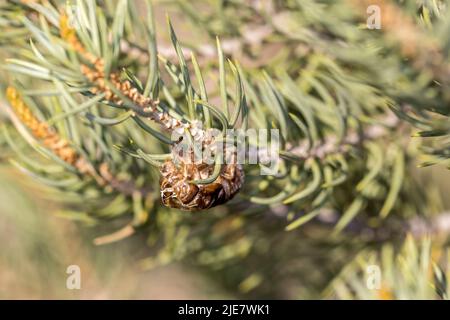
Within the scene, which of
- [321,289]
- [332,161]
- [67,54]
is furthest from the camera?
[321,289]

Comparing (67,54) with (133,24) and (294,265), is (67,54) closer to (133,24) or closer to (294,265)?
(133,24)

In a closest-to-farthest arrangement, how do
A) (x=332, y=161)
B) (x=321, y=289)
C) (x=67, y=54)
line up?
(x=67, y=54), (x=332, y=161), (x=321, y=289)

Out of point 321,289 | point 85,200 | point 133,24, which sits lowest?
point 321,289

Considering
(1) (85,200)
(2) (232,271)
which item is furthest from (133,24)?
(2) (232,271)

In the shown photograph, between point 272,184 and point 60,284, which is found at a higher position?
point 272,184
